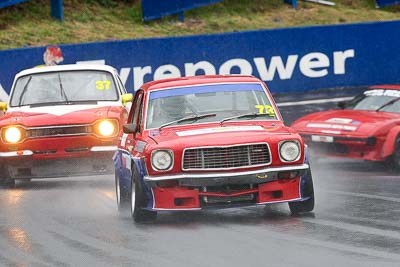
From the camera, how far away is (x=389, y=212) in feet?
41.6

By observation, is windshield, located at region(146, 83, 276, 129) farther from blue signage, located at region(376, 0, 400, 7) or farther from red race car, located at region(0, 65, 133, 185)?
blue signage, located at region(376, 0, 400, 7)

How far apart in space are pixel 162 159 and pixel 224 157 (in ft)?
1.93

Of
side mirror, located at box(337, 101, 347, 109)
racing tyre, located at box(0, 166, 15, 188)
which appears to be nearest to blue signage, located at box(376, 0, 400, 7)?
side mirror, located at box(337, 101, 347, 109)

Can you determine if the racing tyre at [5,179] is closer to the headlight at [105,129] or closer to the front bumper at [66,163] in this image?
the front bumper at [66,163]

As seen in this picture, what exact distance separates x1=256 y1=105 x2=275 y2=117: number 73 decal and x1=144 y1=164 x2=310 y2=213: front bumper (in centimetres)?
112

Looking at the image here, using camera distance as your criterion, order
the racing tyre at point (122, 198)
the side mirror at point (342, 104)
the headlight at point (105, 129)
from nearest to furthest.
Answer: the racing tyre at point (122, 198) → the headlight at point (105, 129) → the side mirror at point (342, 104)

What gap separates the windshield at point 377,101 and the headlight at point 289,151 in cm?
775

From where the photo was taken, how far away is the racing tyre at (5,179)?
56.1 ft

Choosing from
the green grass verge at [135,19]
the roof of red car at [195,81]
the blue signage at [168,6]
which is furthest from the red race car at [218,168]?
the blue signage at [168,6]

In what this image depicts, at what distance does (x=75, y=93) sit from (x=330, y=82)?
792 cm

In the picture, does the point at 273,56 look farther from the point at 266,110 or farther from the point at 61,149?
the point at 266,110

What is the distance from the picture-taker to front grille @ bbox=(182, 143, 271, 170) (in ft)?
39.4

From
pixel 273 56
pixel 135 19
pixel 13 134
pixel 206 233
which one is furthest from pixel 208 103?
pixel 135 19

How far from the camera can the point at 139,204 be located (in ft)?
40.3
